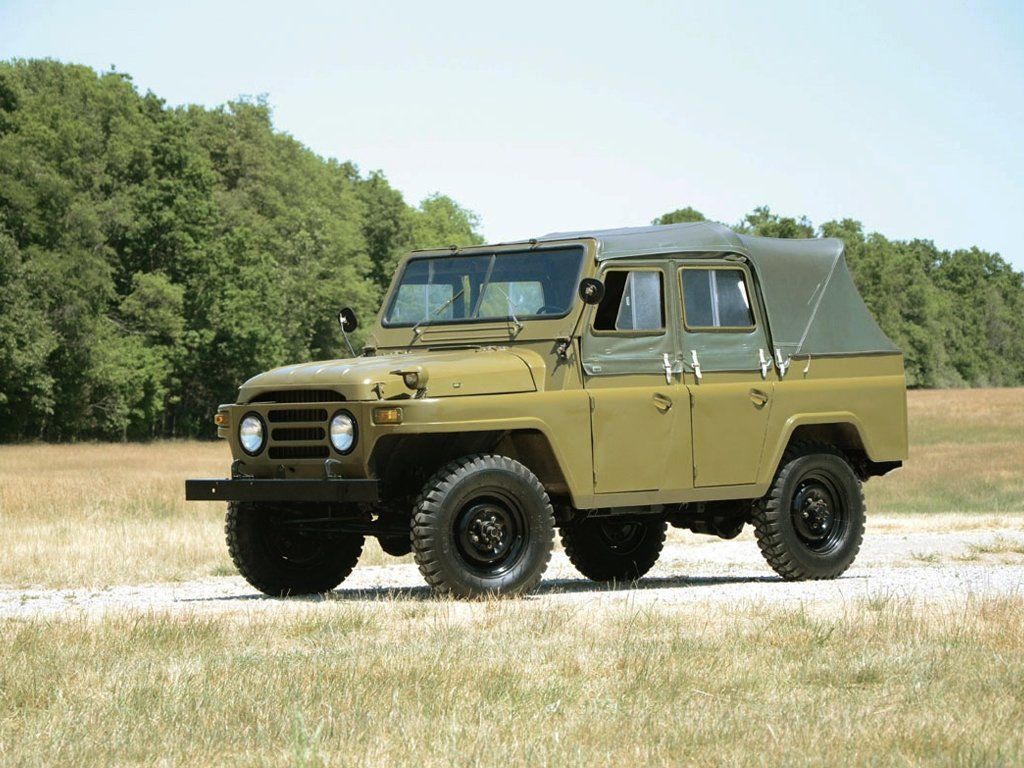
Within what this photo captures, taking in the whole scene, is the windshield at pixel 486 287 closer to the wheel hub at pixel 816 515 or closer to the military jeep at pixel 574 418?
the military jeep at pixel 574 418

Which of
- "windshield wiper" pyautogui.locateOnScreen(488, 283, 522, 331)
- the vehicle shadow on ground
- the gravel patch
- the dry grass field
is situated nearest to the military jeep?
"windshield wiper" pyautogui.locateOnScreen(488, 283, 522, 331)

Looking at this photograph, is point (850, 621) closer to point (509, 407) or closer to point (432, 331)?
point (509, 407)

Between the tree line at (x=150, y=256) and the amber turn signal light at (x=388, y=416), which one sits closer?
the amber turn signal light at (x=388, y=416)

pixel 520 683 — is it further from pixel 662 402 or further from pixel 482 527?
pixel 662 402

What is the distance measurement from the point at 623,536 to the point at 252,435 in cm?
419

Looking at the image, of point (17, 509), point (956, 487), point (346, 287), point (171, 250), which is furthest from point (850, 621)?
point (346, 287)

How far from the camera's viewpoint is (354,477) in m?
12.1

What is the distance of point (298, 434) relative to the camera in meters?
12.5

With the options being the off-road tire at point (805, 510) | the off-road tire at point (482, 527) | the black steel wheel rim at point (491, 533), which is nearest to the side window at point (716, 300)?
the off-road tire at point (805, 510)

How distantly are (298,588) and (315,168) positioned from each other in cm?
9975

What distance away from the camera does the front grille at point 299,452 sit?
1228 cm

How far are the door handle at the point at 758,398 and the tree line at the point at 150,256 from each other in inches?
1851

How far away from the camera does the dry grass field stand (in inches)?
270

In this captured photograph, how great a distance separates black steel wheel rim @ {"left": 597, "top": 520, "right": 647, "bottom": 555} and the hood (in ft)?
10.2
